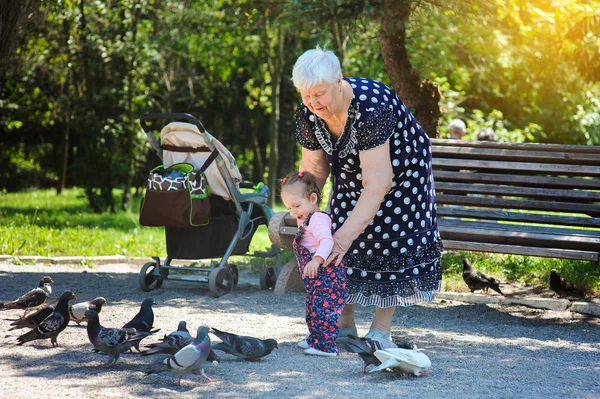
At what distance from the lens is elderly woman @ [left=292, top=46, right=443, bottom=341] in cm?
416

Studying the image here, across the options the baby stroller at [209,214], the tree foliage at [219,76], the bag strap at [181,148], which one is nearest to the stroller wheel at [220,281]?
the baby stroller at [209,214]

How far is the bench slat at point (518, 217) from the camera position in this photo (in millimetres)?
6527

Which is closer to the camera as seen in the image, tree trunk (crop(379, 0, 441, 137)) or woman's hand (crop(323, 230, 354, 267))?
woman's hand (crop(323, 230, 354, 267))

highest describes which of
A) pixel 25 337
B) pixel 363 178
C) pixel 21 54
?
pixel 21 54

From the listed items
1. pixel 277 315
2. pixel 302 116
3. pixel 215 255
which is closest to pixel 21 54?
pixel 215 255

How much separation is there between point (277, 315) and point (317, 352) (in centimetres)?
147

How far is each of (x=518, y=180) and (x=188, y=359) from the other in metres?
4.03

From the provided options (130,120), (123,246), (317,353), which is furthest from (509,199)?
(130,120)

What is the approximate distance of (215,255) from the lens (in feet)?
24.2

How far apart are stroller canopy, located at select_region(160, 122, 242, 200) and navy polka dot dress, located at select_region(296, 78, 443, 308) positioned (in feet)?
8.48

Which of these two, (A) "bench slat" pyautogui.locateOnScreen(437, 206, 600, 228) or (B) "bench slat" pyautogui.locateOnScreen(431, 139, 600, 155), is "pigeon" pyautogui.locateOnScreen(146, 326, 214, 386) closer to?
(A) "bench slat" pyautogui.locateOnScreen(437, 206, 600, 228)

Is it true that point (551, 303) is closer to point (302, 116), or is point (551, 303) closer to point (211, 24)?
point (302, 116)

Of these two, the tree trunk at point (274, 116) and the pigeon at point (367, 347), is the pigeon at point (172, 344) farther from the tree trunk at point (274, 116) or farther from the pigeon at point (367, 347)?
the tree trunk at point (274, 116)

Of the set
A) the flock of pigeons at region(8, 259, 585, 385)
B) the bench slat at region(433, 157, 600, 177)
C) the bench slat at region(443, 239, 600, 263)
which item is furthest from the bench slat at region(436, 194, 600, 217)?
the flock of pigeons at region(8, 259, 585, 385)
